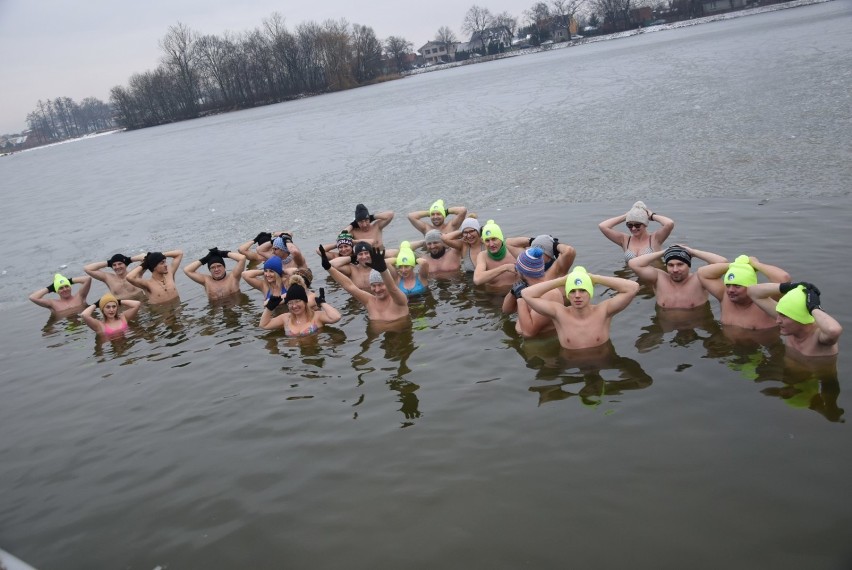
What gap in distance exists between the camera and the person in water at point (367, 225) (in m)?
10.7

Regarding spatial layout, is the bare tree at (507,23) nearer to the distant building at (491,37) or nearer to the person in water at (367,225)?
the distant building at (491,37)

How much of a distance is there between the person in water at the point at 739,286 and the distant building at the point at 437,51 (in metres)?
137

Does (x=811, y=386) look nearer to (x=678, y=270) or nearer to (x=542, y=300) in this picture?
(x=678, y=270)

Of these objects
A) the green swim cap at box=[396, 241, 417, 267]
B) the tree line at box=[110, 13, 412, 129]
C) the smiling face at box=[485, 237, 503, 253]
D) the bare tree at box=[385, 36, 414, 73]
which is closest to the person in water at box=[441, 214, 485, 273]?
the smiling face at box=[485, 237, 503, 253]

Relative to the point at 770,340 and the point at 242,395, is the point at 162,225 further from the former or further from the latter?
the point at 770,340

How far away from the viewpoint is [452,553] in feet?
12.9

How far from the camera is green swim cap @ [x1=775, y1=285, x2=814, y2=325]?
514 cm

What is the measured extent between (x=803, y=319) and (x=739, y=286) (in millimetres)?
789

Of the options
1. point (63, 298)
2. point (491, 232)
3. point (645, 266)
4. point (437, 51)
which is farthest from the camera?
point (437, 51)

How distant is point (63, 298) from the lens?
10.9m

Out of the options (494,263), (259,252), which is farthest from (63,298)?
(494,263)

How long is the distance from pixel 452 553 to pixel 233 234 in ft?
37.4

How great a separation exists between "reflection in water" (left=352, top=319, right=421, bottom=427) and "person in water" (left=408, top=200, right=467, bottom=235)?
2583 mm

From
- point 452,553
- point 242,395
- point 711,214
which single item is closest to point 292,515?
point 452,553
